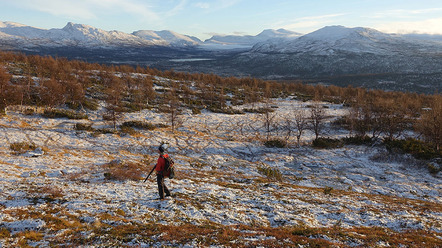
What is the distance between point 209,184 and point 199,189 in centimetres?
126

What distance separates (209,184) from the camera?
13039 mm

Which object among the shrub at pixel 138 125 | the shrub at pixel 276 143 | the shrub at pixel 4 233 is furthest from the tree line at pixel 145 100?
the shrub at pixel 4 233

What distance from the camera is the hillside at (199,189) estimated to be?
7.06 m

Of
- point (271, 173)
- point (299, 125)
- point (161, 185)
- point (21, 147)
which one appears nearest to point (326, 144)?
point (299, 125)

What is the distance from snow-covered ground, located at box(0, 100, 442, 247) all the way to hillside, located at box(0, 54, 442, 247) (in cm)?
7

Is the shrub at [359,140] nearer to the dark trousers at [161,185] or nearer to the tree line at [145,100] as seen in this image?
the tree line at [145,100]

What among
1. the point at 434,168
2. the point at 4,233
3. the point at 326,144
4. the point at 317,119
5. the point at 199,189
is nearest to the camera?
the point at 4,233

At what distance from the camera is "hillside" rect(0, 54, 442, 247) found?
7062mm

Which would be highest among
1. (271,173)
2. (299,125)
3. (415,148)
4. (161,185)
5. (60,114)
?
(60,114)

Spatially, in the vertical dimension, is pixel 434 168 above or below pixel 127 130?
below

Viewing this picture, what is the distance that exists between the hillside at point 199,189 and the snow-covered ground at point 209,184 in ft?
0.23

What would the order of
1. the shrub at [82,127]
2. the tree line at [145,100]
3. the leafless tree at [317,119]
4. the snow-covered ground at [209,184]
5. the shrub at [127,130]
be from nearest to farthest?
1. the snow-covered ground at [209,184]
2. the shrub at [82,127]
3. the shrub at [127,130]
4. the tree line at [145,100]
5. the leafless tree at [317,119]

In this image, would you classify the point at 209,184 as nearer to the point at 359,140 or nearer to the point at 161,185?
the point at 161,185

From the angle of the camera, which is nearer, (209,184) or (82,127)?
(209,184)
